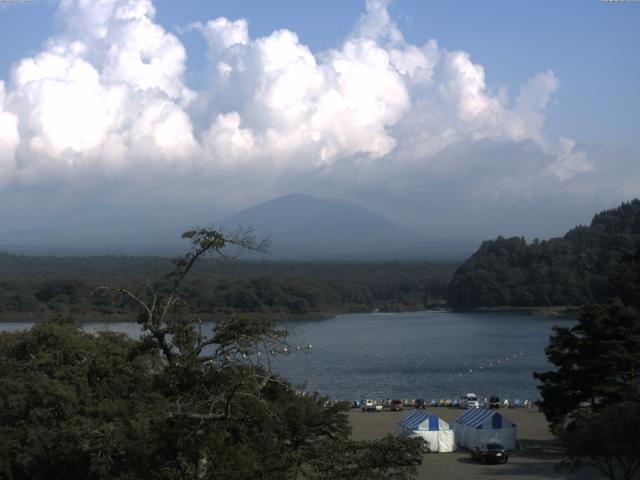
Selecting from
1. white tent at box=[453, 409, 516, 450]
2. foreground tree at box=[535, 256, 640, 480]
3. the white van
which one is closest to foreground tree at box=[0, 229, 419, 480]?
foreground tree at box=[535, 256, 640, 480]

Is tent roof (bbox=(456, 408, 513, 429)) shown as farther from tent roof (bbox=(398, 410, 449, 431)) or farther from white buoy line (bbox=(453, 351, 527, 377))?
white buoy line (bbox=(453, 351, 527, 377))

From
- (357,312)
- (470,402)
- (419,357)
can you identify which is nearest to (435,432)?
(470,402)

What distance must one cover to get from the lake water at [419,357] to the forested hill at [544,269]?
6.39 meters

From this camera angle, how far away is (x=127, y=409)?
411 inches

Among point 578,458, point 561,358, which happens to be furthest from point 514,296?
point 578,458

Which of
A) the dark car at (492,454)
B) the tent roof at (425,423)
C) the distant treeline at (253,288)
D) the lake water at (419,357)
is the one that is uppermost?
the distant treeline at (253,288)

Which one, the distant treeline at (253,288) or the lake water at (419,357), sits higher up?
the distant treeline at (253,288)

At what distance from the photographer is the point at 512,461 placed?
50.7ft

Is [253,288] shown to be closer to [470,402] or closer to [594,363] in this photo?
[470,402]

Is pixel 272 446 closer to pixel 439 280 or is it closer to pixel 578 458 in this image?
pixel 578 458

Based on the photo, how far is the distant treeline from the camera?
58.1m

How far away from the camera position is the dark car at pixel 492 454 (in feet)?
49.7

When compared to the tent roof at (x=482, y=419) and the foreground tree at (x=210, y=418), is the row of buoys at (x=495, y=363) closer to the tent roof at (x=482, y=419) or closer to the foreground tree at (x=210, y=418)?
the tent roof at (x=482, y=419)

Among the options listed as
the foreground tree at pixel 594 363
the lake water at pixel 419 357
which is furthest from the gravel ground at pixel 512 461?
the lake water at pixel 419 357
